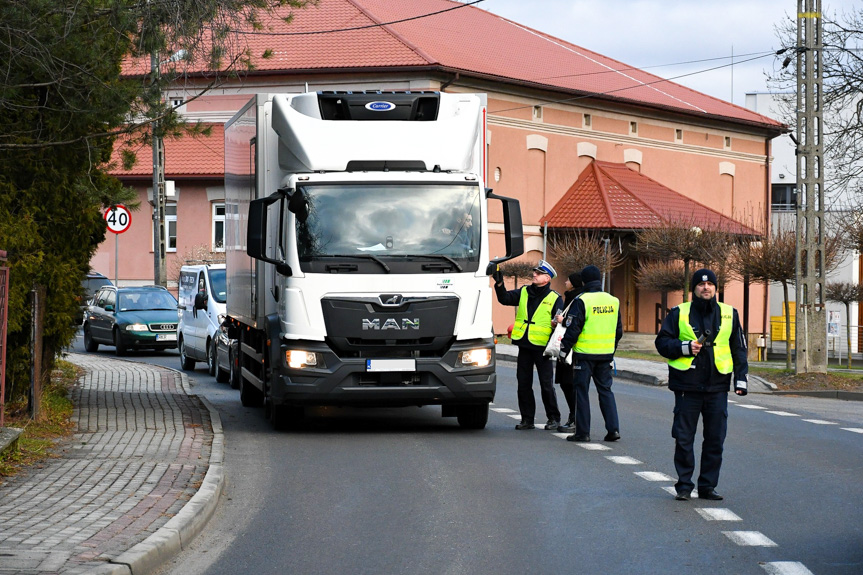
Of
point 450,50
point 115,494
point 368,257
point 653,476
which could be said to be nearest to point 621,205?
point 450,50

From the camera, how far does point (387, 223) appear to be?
13000mm

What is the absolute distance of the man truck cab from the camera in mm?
21875

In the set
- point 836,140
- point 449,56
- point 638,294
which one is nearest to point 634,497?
point 836,140

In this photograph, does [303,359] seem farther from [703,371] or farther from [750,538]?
[750,538]

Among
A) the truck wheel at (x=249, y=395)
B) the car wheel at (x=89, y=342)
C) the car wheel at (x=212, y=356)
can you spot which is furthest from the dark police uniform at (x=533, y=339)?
the car wheel at (x=89, y=342)

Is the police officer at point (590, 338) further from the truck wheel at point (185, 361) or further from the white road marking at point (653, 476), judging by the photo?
the truck wheel at point (185, 361)

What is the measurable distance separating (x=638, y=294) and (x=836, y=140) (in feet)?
58.2

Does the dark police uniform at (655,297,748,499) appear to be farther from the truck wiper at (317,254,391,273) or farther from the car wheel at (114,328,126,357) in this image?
the car wheel at (114,328,126,357)

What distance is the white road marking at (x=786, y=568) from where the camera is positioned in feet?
22.8

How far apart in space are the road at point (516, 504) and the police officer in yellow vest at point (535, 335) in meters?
0.44

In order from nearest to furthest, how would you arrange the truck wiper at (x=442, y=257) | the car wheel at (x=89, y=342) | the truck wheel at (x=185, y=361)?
the truck wiper at (x=442, y=257) → the truck wheel at (x=185, y=361) → the car wheel at (x=89, y=342)

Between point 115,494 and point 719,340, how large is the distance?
466 centimetres

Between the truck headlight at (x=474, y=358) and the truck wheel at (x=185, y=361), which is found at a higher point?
the truck headlight at (x=474, y=358)

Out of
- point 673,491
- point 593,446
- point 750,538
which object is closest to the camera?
point 750,538
